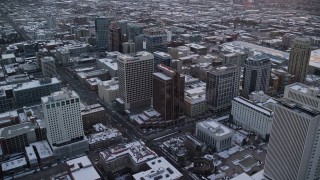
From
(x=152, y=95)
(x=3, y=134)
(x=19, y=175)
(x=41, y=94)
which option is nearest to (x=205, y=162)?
(x=152, y=95)

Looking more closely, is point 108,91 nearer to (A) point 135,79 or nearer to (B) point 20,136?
(A) point 135,79

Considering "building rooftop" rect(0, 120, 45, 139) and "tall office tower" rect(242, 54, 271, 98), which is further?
"tall office tower" rect(242, 54, 271, 98)

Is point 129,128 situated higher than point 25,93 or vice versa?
point 25,93

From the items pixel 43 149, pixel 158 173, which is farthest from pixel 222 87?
pixel 43 149

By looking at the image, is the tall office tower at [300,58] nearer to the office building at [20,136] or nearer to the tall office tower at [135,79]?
the tall office tower at [135,79]

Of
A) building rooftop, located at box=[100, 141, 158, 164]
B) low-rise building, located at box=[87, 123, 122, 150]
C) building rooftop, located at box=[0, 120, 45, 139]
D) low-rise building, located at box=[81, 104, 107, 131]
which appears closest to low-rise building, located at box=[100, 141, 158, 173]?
building rooftop, located at box=[100, 141, 158, 164]

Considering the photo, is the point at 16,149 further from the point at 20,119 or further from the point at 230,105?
the point at 230,105

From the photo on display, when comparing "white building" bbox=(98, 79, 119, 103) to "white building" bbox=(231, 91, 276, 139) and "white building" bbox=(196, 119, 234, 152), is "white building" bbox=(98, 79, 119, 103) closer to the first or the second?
"white building" bbox=(196, 119, 234, 152)
